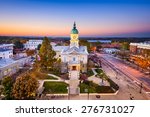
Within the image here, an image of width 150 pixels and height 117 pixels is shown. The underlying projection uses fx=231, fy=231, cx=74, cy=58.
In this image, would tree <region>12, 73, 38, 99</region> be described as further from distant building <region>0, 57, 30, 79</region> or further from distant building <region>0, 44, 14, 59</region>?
distant building <region>0, 44, 14, 59</region>

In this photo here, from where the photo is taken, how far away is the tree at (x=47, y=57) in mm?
4977

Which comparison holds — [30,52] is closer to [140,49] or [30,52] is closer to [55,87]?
[55,87]

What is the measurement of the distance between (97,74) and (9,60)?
6.44 feet

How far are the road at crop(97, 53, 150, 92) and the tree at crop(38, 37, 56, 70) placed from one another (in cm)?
103

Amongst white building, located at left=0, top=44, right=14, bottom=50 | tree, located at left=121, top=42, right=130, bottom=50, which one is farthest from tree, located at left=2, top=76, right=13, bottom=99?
tree, located at left=121, top=42, right=130, bottom=50

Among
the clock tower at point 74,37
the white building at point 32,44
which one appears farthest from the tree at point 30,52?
the clock tower at point 74,37

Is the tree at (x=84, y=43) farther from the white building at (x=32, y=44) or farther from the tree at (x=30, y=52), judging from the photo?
the tree at (x=30, y=52)

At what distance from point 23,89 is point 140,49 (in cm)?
256

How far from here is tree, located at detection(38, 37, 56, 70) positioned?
4977mm

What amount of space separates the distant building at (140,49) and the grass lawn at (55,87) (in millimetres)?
1598

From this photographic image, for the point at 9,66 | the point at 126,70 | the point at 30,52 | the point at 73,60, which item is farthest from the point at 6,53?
the point at 126,70

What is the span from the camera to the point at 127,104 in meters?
3.48

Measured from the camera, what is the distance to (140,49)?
4.91m

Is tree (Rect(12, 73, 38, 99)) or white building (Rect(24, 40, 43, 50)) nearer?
tree (Rect(12, 73, 38, 99))
